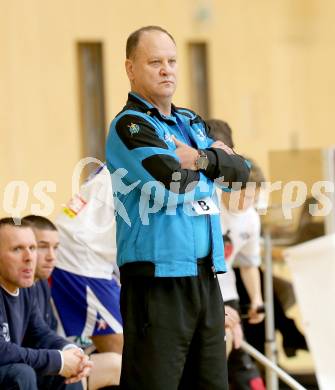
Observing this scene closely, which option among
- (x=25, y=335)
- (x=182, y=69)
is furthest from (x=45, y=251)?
(x=182, y=69)

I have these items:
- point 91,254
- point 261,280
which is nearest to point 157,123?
point 91,254

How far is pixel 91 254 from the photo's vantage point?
3352 mm

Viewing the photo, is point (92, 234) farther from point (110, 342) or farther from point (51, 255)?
point (110, 342)

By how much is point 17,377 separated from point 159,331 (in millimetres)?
692

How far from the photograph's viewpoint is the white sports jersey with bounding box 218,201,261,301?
3.69m

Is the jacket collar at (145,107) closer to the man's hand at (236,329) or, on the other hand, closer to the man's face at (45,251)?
the man's face at (45,251)

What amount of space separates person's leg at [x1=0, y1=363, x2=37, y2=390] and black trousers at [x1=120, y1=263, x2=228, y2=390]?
0.54 metres

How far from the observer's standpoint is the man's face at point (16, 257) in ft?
9.55

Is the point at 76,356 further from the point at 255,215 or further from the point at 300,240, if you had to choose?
the point at 300,240

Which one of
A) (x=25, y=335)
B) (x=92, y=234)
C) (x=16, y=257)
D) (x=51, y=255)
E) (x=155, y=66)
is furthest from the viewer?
(x=92, y=234)

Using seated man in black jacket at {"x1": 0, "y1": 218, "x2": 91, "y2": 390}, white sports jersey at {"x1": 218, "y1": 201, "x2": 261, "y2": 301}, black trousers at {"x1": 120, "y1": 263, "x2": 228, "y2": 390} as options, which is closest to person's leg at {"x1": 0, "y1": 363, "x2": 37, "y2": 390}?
seated man in black jacket at {"x1": 0, "y1": 218, "x2": 91, "y2": 390}

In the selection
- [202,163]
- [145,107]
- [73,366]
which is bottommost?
[73,366]

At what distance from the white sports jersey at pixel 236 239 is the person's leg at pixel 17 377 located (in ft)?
3.79

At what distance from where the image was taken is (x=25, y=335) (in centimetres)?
306
